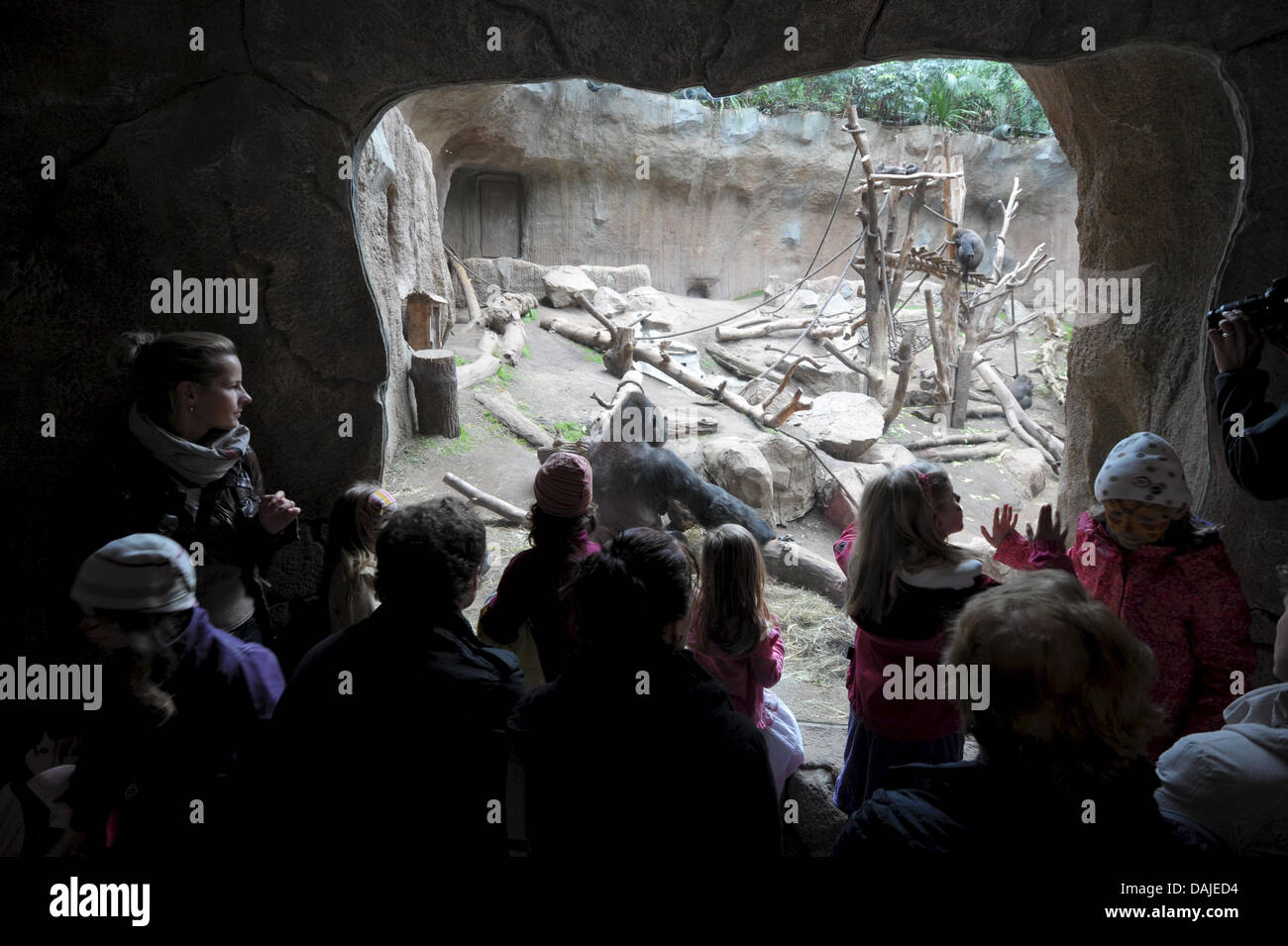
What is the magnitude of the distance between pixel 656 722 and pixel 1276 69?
263cm

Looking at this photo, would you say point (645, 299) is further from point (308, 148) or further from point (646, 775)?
point (646, 775)

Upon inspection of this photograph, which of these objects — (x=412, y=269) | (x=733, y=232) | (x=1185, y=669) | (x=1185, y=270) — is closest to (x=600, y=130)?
(x=733, y=232)

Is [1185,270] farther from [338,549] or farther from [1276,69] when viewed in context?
[338,549]

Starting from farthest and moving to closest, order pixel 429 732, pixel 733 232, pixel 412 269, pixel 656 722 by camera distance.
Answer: pixel 733 232
pixel 412 269
pixel 429 732
pixel 656 722

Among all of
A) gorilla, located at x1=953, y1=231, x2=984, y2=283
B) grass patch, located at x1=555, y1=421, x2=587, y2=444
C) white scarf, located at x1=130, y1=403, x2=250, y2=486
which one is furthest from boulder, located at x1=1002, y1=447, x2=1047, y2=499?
white scarf, located at x1=130, y1=403, x2=250, y2=486

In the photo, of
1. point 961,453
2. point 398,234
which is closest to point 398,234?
point 398,234

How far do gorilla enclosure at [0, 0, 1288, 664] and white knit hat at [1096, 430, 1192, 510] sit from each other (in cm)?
82

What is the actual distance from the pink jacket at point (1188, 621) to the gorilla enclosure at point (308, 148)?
861mm

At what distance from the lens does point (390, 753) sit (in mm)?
1476

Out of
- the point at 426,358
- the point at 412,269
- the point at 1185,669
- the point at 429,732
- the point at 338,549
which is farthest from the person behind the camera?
the point at 412,269

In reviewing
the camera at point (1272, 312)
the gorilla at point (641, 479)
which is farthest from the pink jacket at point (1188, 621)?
the gorilla at point (641, 479)

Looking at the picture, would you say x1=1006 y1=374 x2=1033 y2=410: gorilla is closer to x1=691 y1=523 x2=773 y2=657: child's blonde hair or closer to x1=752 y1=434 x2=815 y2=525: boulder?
x1=752 y1=434 x2=815 y2=525: boulder

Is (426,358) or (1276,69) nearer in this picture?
(1276,69)
